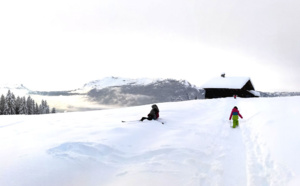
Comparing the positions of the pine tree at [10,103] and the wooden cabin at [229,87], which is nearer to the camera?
the wooden cabin at [229,87]

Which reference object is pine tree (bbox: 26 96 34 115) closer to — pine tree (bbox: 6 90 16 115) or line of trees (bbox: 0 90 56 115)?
line of trees (bbox: 0 90 56 115)

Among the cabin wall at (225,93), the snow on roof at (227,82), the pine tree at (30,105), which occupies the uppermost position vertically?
the snow on roof at (227,82)

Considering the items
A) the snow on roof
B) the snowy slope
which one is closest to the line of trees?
the snow on roof

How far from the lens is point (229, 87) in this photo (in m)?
49.7

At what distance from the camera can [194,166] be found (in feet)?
25.6

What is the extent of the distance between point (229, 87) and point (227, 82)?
84.1 inches

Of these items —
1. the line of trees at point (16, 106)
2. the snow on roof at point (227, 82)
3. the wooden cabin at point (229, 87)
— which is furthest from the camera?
the line of trees at point (16, 106)

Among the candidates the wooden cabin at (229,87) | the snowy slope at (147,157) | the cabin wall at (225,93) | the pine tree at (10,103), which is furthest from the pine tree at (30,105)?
the snowy slope at (147,157)

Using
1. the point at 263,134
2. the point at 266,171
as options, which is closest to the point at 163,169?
the point at 266,171

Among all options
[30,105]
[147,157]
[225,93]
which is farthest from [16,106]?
[147,157]

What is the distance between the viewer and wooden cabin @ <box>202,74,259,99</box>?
49781mm

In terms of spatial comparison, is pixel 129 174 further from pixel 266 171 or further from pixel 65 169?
pixel 266 171

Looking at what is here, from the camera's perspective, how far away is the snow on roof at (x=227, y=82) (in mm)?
50031

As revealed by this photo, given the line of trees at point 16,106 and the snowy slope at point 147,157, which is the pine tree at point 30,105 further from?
the snowy slope at point 147,157
